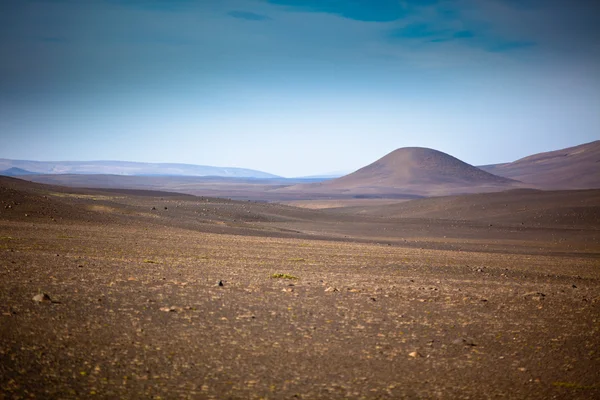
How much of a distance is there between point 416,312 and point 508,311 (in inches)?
74.4

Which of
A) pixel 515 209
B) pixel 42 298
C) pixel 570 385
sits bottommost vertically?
pixel 570 385

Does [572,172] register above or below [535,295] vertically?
above

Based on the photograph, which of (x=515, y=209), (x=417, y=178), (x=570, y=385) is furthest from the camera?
(x=417, y=178)

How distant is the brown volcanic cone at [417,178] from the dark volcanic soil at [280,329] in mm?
117704

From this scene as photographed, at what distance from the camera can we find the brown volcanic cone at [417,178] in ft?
458

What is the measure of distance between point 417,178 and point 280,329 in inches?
5855

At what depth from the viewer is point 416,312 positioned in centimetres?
924

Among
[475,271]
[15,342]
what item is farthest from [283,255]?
[15,342]

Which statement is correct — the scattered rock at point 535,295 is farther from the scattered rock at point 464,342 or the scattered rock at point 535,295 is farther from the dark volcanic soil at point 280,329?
the scattered rock at point 464,342

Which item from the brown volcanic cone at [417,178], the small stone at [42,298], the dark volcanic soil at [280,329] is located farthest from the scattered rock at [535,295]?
the brown volcanic cone at [417,178]

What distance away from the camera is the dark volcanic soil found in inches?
226

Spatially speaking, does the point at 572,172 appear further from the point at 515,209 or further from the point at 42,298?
the point at 42,298

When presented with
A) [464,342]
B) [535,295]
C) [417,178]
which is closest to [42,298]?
[464,342]

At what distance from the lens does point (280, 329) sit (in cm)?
773
